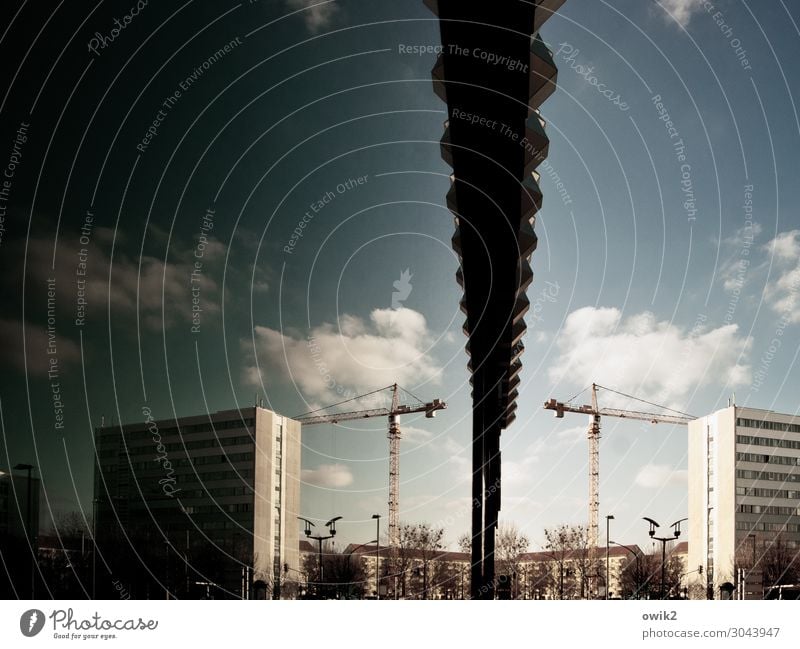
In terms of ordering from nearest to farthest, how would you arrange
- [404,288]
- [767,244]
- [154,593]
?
[404,288] → [154,593] → [767,244]

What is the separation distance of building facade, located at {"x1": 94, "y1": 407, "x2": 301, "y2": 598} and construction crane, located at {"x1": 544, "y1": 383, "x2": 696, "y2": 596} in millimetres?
46155

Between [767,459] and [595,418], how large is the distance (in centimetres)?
3556

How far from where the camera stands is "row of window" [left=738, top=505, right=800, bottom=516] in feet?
418

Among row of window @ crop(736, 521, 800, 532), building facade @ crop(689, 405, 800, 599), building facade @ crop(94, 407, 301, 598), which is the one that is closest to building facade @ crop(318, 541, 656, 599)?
building facade @ crop(94, 407, 301, 598)

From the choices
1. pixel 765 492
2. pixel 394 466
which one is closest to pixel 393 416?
pixel 394 466

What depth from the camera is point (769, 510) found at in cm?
13175

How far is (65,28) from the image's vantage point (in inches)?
663

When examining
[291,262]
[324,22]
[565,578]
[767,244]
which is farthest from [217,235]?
[565,578]

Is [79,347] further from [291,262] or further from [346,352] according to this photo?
[346,352]

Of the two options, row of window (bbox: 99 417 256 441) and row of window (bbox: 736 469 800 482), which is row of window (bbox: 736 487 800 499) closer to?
row of window (bbox: 736 469 800 482)

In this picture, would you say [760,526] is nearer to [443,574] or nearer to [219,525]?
[443,574]

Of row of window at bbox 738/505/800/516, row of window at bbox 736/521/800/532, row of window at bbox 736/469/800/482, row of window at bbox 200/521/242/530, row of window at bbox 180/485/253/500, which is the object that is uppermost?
row of window at bbox 736/469/800/482

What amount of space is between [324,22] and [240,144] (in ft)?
28.6

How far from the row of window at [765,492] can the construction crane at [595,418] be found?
21.6 m
